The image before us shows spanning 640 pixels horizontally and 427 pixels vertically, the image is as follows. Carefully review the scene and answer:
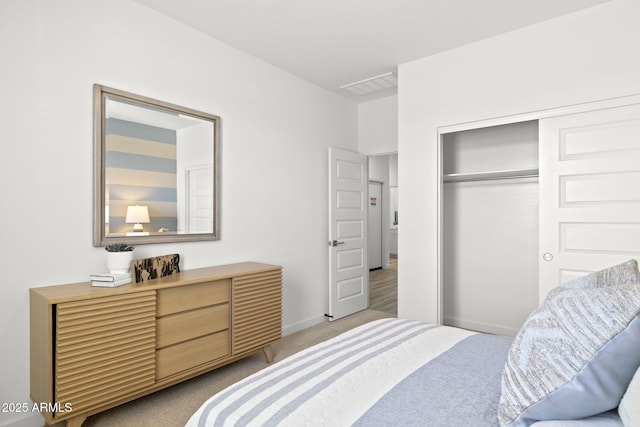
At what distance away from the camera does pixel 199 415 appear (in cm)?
120

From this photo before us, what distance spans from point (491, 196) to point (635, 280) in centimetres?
277

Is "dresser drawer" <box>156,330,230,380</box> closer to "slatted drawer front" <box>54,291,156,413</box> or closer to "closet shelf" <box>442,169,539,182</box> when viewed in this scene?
"slatted drawer front" <box>54,291,156,413</box>

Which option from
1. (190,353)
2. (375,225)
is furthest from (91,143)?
(375,225)

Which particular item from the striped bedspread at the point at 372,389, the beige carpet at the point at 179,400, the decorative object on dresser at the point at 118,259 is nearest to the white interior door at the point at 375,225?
the beige carpet at the point at 179,400

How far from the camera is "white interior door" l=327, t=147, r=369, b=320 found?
4387mm

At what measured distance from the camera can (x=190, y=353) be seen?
8.24 ft

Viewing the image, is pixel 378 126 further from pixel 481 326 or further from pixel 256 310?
pixel 256 310

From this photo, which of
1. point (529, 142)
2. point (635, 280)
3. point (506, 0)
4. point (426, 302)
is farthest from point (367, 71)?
point (635, 280)

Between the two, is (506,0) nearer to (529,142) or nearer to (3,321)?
(529,142)

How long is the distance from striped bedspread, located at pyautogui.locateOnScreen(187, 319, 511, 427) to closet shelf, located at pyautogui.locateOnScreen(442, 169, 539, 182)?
2.30 metres

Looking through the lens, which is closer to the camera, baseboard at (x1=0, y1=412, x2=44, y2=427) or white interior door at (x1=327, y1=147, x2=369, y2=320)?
baseboard at (x1=0, y1=412, x2=44, y2=427)

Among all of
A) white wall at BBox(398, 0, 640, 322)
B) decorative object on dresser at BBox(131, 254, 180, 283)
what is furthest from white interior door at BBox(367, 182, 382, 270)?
decorative object on dresser at BBox(131, 254, 180, 283)

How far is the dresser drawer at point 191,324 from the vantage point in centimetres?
237

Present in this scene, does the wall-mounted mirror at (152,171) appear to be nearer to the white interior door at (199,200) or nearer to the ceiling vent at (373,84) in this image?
the white interior door at (199,200)
